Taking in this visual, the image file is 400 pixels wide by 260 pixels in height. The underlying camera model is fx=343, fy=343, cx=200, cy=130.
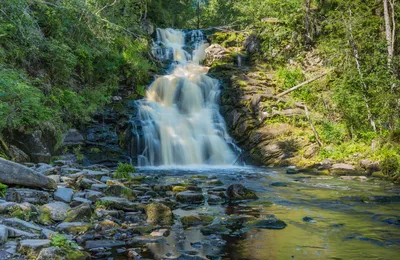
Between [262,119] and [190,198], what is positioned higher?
[262,119]

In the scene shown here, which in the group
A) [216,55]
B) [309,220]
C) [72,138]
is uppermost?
[216,55]

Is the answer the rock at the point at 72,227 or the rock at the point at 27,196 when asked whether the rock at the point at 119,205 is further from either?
the rock at the point at 72,227

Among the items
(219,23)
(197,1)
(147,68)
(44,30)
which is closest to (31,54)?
(44,30)

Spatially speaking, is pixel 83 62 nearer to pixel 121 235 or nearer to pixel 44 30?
pixel 44 30

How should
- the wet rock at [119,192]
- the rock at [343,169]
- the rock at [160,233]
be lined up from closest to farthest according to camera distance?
the rock at [160,233] < the wet rock at [119,192] < the rock at [343,169]

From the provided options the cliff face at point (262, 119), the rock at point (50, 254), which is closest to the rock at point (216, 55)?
the cliff face at point (262, 119)

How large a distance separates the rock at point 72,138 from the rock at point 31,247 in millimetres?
9987

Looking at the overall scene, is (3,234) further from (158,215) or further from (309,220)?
(309,220)

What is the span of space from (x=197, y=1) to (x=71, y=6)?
29600mm

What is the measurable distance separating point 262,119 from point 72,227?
43.5 feet

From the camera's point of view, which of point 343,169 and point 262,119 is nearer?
point 343,169

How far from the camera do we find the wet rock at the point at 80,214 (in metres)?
A: 5.07

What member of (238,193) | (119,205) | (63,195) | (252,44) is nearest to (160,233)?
(119,205)

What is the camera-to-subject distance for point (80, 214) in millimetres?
5156
